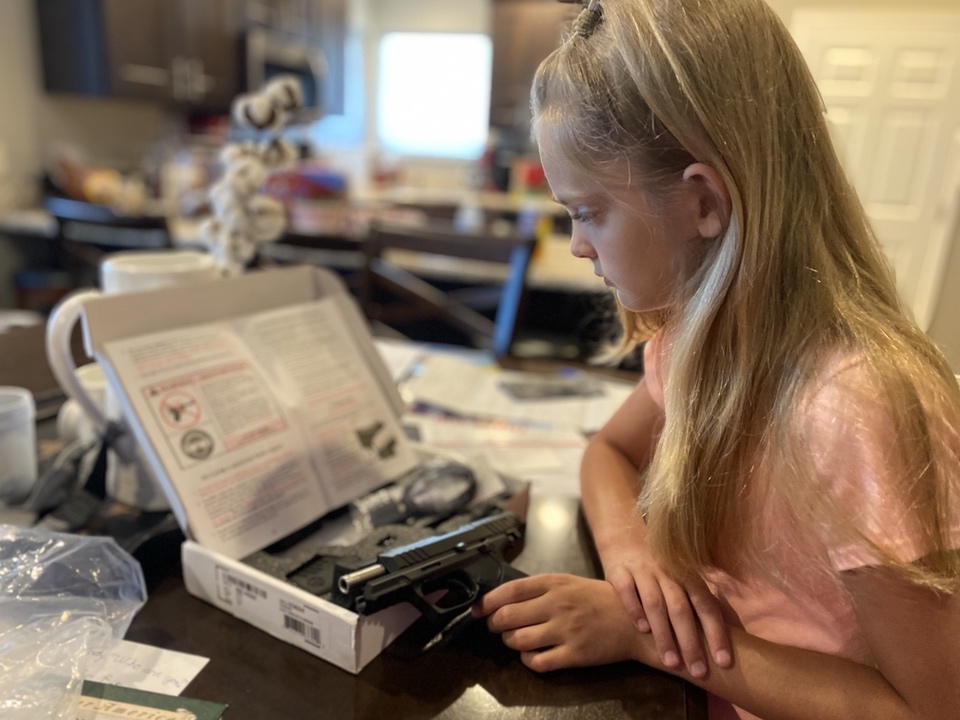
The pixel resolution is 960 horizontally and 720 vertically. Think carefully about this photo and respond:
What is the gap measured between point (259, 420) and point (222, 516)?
0.33ft

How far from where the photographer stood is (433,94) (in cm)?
547

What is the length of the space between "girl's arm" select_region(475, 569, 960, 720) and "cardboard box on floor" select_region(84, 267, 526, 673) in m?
0.10

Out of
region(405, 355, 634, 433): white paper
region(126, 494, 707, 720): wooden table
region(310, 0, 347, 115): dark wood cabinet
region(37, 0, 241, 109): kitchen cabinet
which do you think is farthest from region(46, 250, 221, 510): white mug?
region(310, 0, 347, 115): dark wood cabinet

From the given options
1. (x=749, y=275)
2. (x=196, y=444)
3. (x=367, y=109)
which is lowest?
(x=196, y=444)

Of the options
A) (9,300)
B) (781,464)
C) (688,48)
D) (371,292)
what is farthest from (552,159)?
(9,300)

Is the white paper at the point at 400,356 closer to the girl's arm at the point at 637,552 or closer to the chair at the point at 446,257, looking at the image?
the chair at the point at 446,257

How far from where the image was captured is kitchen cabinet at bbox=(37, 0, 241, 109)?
8.57 ft

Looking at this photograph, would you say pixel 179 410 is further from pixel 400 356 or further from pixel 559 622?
pixel 400 356

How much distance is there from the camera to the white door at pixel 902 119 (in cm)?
92

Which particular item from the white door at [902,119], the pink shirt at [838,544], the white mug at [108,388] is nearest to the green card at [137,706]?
the white mug at [108,388]

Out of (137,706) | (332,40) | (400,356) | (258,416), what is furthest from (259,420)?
(332,40)

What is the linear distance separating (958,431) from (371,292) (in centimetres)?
133

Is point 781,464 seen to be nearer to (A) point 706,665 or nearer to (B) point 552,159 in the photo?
(A) point 706,665

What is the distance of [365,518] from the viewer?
0.68m
